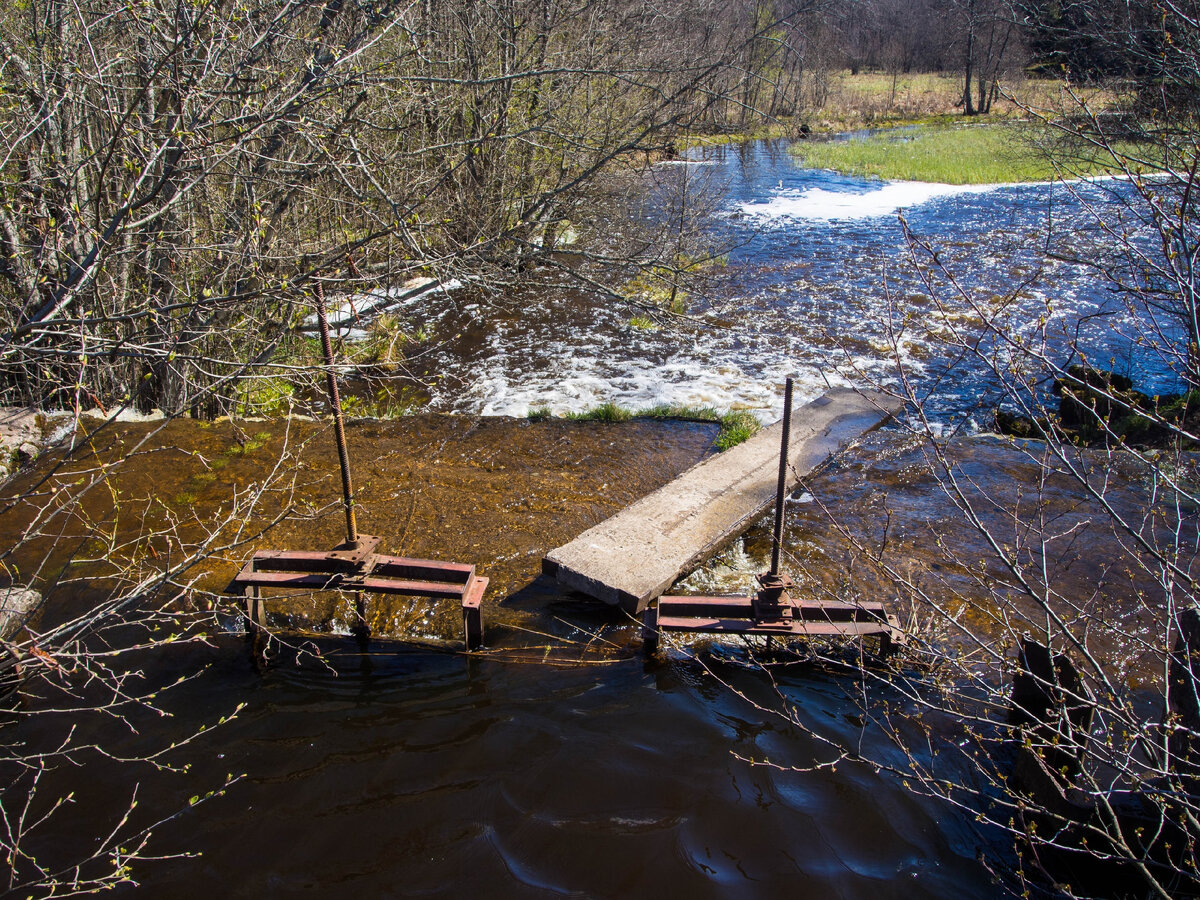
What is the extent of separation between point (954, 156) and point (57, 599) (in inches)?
992

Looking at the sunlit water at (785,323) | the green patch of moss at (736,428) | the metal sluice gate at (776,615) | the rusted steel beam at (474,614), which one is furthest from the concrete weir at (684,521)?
the sunlit water at (785,323)

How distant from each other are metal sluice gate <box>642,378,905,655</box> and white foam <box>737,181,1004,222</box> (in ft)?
47.3

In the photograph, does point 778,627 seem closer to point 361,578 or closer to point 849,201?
point 361,578

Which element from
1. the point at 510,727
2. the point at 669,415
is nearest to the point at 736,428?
the point at 669,415

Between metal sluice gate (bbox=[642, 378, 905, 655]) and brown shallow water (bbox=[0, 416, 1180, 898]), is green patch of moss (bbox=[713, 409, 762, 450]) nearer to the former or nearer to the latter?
brown shallow water (bbox=[0, 416, 1180, 898])

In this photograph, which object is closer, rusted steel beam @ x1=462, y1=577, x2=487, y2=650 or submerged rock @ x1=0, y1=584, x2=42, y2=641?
submerged rock @ x1=0, y1=584, x2=42, y2=641

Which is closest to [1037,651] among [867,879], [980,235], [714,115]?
[867,879]

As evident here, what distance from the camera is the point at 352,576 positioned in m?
4.25

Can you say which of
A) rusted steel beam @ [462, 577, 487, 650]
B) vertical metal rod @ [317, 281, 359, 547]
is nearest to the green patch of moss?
rusted steel beam @ [462, 577, 487, 650]

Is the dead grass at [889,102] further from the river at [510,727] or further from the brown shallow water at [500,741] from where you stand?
the brown shallow water at [500,741]

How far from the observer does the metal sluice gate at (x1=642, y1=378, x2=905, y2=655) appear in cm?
411

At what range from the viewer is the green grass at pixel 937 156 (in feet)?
68.9

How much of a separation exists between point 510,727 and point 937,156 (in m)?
24.7

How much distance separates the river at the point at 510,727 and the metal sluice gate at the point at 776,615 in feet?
0.94
